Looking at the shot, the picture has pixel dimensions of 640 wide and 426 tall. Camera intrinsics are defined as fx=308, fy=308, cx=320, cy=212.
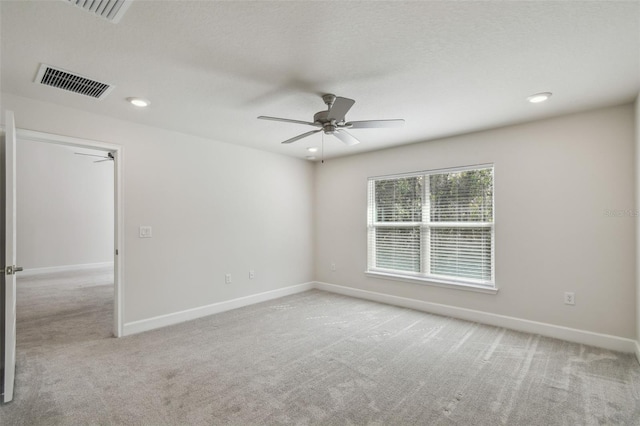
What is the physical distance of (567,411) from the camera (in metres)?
2.06

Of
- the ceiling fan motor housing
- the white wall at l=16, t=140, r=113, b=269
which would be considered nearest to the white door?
the ceiling fan motor housing

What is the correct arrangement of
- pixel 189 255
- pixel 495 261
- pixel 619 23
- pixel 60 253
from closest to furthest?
pixel 619 23 → pixel 495 261 → pixel 189 255 → pixel 60 253

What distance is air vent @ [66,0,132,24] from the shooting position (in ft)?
5.23

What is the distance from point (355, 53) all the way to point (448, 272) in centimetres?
322

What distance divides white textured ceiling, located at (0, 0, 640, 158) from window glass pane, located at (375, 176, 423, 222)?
1.46m

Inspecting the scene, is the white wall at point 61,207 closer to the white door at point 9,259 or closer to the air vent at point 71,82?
the air vent at point 71,82

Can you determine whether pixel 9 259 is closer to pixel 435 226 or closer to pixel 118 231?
pixel 118 231

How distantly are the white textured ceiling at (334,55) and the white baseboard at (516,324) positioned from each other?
232cm

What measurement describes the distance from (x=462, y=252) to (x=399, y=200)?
117cm

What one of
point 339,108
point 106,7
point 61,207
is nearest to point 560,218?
point 339,108

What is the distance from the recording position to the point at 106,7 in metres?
1.64

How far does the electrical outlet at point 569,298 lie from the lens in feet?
10.7

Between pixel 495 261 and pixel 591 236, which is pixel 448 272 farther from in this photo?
pixel 591 236

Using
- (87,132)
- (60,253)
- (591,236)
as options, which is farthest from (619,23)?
(60,253)
